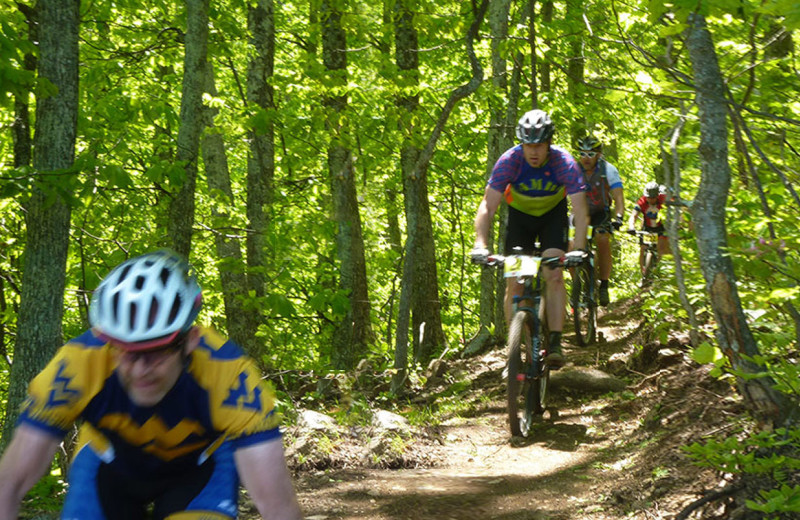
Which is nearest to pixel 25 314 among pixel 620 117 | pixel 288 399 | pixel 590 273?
pixel 288 399

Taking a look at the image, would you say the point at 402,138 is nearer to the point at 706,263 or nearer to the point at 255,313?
the point at 255,313

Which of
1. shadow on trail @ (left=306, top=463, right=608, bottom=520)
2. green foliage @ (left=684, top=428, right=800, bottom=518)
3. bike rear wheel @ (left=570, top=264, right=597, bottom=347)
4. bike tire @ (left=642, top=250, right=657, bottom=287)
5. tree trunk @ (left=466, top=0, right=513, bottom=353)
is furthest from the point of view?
bike tire @ (left=642, top=250, right=657, bottom=287)

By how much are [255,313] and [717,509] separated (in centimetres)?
936

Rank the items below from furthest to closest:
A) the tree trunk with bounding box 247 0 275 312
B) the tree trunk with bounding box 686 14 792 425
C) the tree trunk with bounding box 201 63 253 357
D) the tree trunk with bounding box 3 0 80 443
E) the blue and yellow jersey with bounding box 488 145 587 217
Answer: the tree trunk with bounding box 247 0 275 312, the tree trunk with bounding box 201 63 253 357, the blue and yellow jersey with bounding box 488 145 587 217, the tree trunk with bounding box 3 0 80 443, the tree trunk with bounding box 686 14 792 425

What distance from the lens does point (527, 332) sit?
745 cm

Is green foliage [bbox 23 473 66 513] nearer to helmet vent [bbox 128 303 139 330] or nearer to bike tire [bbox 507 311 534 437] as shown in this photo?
bike tire [bbox 507 311 534 437]

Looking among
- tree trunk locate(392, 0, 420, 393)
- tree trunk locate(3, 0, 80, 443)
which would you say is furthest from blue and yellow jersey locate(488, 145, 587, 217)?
tree trunk locate(3, 0, 80, 443)

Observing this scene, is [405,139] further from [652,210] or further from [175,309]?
[175,309]

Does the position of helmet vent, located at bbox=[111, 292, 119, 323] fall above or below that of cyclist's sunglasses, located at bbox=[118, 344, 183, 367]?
above

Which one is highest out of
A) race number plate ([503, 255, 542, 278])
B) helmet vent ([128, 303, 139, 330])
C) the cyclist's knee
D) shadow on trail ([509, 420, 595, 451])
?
helmet vent ([128, 303, 139, 330])

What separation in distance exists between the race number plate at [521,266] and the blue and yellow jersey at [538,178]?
711 mm

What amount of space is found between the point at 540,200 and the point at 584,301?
368cm

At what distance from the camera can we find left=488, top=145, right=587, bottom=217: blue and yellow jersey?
7.45 metres

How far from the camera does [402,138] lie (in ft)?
38.9
